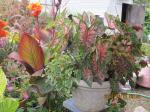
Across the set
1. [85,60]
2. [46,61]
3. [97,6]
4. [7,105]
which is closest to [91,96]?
[85,60]

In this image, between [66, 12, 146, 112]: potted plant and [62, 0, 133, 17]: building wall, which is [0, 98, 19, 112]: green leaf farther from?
[62, 0, 133, 17]: building wall

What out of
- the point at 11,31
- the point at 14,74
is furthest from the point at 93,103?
the point at 11,31

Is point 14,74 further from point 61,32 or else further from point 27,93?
point 61,32

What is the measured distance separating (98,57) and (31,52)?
51 cm

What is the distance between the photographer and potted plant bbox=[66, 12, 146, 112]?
194 cm

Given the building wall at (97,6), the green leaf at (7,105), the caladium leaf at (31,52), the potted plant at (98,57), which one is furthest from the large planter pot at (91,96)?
the building wall at (97,6)

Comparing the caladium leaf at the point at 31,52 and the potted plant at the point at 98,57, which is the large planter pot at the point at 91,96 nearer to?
the potted plant at the point at 98,57

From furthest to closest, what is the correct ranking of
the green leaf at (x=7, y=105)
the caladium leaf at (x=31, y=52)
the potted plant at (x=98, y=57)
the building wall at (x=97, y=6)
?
the building wall at (x=97, y=6), the caladium leaf at (x=31, y=52), the potted plant at (x=98, y=57), the green leaf at (x=7, y=105)

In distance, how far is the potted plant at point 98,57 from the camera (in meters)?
1.94

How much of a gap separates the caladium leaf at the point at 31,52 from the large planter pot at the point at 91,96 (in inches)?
14.1

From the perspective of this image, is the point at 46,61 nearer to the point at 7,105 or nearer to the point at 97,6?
the point at 7,105

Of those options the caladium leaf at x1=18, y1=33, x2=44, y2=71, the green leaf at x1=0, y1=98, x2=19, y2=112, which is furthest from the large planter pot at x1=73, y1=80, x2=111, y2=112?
the green leaf at x1=0, y1=98, x2=19, y2=112

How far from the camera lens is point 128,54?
200cm

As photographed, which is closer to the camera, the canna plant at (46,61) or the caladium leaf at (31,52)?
the canna plant at (46,61)
